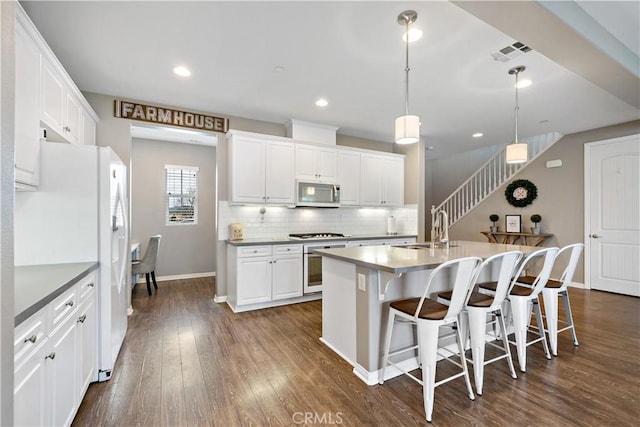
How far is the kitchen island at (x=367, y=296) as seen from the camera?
221cm

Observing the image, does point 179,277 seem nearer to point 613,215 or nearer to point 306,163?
point 306,163

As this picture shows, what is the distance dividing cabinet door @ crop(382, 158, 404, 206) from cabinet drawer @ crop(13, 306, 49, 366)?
4.80 meters

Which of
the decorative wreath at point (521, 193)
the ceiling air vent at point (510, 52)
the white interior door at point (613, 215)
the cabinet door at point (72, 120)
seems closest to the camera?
the ceiling air vent at point (510, 52)

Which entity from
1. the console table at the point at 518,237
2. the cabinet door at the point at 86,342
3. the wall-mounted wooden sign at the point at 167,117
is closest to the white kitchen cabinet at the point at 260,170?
the wall-mounted wooden sign at the point at 167,117

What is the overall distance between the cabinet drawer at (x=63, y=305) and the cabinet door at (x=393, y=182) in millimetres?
4575

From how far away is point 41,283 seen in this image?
161cm

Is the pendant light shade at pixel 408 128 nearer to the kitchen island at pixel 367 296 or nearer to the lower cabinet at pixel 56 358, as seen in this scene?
the kitchen island at pixel 367 296

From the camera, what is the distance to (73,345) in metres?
1.73

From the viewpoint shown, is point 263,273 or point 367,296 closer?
point 367,296

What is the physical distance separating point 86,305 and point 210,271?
13.5ft

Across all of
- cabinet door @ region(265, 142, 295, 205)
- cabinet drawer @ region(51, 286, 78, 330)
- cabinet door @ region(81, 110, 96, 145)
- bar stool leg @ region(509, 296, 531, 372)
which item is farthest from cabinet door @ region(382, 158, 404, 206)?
cabinet drawer @ region(51, 286, 78, 330)

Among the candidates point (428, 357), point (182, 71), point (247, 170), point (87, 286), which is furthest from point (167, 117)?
point (428, 357)

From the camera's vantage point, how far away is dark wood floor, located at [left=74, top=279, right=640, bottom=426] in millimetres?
1849

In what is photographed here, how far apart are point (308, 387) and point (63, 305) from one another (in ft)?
5.35
